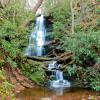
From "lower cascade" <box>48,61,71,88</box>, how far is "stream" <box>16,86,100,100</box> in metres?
0.82

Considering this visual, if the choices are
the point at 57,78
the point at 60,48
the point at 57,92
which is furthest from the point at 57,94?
the point at 60,48

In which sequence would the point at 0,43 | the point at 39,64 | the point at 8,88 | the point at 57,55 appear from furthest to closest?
the point at 57,55 → the point at 39,64 → the point at 0,43 → the point at 8,88

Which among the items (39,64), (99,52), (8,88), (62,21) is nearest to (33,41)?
(62,21)

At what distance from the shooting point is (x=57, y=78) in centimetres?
1305

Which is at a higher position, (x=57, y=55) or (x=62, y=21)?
(x=62, y=21)

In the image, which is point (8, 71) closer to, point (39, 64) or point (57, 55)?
point (39, 64)

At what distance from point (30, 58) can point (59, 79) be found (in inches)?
78.1

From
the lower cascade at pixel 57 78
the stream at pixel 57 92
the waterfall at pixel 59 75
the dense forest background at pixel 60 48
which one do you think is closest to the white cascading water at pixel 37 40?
the stream at pixel 57 92

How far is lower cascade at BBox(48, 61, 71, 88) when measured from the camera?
1252 centimetres

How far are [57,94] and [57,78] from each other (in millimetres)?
2332

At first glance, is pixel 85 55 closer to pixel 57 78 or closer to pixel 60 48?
pixel 57 78

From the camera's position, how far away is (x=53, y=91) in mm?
11297

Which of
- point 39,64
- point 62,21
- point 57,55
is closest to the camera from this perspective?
point 39,64

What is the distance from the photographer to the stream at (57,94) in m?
10.1
